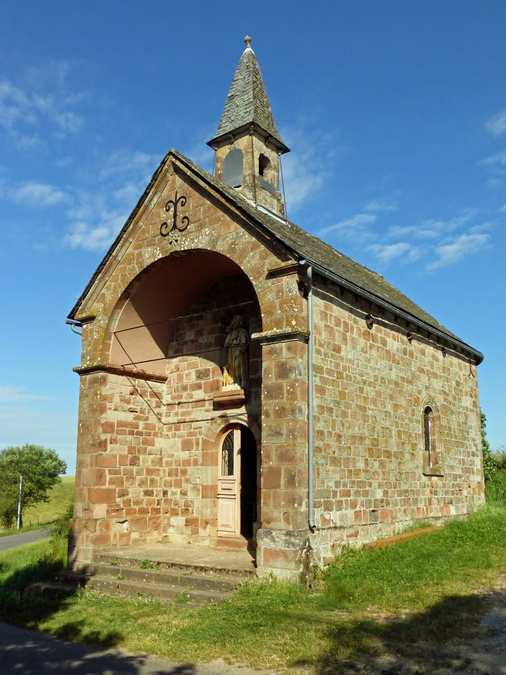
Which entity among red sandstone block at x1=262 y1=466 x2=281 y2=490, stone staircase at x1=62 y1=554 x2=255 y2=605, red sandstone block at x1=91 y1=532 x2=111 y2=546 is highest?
red sandstone block at x1=262 y1=466 x2=281 y2=490

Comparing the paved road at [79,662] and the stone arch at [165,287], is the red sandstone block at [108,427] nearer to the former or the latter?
the stone arch at [165,287]

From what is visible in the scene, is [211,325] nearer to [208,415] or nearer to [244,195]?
[208,415]

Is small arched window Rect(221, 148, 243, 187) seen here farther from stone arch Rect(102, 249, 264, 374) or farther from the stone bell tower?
stone arch Rect(102, 249, 264, 374)

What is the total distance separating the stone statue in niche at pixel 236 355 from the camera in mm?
12818

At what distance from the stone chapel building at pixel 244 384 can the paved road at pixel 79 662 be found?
9.20ft

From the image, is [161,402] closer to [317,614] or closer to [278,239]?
[278,239]

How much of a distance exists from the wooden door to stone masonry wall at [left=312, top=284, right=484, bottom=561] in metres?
2.64

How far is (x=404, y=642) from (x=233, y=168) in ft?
37.0

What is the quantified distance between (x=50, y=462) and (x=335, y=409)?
50419 millimetres

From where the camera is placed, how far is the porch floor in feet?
33.1

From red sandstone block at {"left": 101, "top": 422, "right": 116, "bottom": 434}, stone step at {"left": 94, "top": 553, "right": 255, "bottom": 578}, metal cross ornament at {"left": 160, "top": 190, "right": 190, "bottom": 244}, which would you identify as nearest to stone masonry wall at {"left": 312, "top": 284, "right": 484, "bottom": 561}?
stone step at {"left": 94, "top": 553, "right": 255, "bottom": 578}

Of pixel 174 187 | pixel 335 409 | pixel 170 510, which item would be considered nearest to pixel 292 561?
pixel 335 409

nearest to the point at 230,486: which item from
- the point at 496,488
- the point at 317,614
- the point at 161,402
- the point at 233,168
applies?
the point at 161,402

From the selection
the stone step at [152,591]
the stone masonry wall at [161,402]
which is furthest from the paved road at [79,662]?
the stone masonry wall at [161,402]
